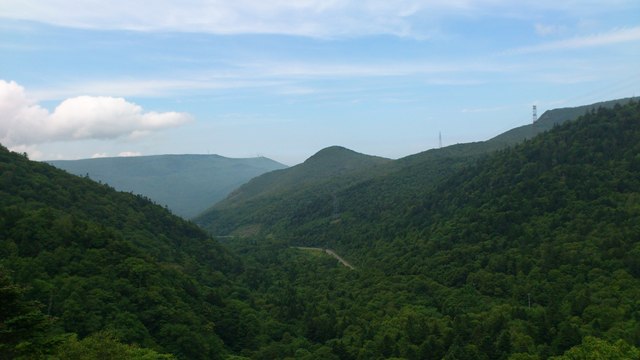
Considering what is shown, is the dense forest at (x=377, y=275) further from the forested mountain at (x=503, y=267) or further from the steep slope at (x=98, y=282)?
the forested mountain at (x=503, y=267)

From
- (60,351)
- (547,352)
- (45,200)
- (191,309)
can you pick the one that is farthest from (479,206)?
(60,351)

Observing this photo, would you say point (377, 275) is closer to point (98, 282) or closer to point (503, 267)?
point (503, 267)

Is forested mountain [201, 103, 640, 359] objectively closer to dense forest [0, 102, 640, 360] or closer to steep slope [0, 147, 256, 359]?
dense forest [0, 102, 640, 360]

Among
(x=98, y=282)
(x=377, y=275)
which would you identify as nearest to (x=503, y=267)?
(x=377, y=275)

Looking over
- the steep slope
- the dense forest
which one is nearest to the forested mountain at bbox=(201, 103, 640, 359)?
the dense forest

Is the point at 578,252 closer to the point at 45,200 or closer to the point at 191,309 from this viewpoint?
the point at 191,309

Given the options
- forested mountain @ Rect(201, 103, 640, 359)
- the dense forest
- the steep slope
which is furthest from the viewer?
forested mountain @ Rect(201, 103, 640, 359)
